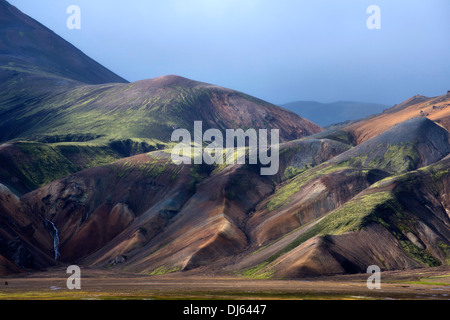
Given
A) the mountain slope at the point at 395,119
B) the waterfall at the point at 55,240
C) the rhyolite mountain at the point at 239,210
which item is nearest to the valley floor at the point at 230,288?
the rhyolite mountain at the point at 239,210

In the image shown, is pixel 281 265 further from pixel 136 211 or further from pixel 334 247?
pixel 136 211

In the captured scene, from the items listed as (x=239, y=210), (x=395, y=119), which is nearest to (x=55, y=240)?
(x=239, y=210)

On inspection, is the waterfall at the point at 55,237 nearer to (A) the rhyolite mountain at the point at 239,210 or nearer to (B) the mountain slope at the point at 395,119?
(A) the rhyolite mountain at the point at 239,210

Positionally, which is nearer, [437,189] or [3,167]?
[437,189]

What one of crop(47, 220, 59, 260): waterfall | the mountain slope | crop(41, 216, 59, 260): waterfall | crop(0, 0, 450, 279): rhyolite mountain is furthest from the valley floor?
the mountain slope

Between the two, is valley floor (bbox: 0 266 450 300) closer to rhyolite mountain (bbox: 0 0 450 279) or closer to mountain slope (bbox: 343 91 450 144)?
rhyolite mountain (bbox: 0 0 450 279)
